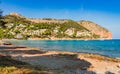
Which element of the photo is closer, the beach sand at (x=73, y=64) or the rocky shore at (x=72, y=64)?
the rocky shore at (x=72, y=64)

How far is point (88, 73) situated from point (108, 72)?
2719 mm

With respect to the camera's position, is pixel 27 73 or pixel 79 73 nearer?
pixel 27 73

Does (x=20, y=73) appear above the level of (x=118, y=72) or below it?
above

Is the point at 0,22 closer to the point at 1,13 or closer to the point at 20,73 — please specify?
the point at 1,13

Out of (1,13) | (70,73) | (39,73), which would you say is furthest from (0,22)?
(39,73)

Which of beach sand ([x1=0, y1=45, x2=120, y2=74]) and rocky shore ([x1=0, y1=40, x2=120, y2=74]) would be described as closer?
rocky shore ([x1=0, y1=40, x2=120, y2=74])

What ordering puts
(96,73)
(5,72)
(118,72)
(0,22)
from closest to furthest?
(5,72) < (96,73) < (118,72) < (0,22)

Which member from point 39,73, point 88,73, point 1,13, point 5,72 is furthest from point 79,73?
point 1,13

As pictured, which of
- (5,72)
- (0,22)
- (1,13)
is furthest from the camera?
(0,22)

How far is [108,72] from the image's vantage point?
21.6m

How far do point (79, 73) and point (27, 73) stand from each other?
21.2ft

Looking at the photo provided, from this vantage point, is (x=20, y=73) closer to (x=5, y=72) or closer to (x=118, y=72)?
(x=5, y=72)

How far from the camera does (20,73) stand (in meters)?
13.4

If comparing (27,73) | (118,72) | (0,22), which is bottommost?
(118,72)
